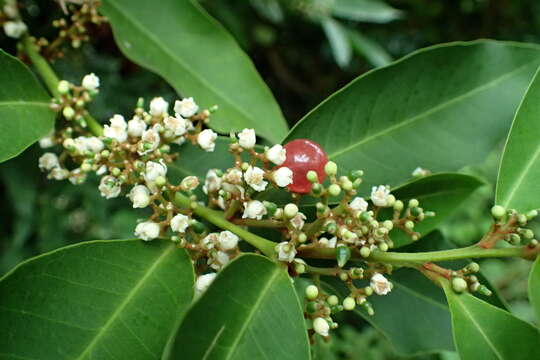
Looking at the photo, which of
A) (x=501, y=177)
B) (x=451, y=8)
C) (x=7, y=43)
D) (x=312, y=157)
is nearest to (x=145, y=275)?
(x=312, y=157)

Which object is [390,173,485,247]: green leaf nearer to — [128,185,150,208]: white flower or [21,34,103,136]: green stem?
[128,185,150,208]: white flower

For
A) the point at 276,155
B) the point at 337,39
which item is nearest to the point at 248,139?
the point at 276,155

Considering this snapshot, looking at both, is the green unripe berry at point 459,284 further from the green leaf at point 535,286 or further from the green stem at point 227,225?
the green stem at point 227,225

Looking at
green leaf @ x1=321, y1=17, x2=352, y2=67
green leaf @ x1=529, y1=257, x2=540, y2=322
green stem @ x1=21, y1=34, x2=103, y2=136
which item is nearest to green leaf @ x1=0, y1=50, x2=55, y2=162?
green stem @ x1=21, y1=34, x2=103, y2=136

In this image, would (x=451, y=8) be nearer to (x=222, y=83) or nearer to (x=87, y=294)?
(x=222, y=83)

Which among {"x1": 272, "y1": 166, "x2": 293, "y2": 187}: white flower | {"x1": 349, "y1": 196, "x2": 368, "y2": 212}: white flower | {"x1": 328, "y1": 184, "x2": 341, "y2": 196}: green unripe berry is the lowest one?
{"x1": 272, "y1": 166, "x2": 293, "y2": 187}: white flower

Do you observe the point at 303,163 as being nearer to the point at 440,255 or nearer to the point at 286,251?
the point at 286,251
